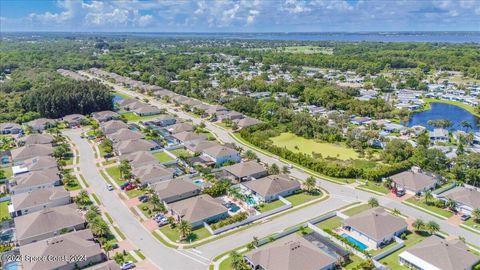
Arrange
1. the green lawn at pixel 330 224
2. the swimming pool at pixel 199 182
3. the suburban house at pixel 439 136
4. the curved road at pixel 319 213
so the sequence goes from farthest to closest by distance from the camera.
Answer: the suburban house at pixel 439 136, the swimming pool at pixel 199 182, the green lawn at pixel 330 224, the curved road at pixel 319 213

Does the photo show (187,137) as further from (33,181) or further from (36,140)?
(36,140)

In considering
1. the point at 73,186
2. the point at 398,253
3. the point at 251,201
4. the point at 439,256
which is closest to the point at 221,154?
the point at 251,201

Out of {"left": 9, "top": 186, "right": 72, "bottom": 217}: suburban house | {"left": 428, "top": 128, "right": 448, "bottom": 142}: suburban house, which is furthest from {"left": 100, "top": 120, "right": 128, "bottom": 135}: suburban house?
{"left": 428, "top": 128, "right": 448, "bottom": 142}: suburban house

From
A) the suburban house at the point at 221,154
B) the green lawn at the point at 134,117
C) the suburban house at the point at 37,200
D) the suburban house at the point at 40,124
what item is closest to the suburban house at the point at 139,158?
the suburban house at the point at 221,154

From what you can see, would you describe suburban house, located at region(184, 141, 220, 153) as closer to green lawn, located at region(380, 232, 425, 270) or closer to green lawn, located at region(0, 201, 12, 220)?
green lawn, located at region(0, 201, 12, 220)

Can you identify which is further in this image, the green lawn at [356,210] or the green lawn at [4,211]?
the green lawn at [356,210]

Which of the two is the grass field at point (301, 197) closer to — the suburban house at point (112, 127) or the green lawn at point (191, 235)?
the green lawn at point (191, 235)

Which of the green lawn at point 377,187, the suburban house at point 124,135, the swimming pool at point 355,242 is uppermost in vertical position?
Answer: the suburban house at point 124,135
